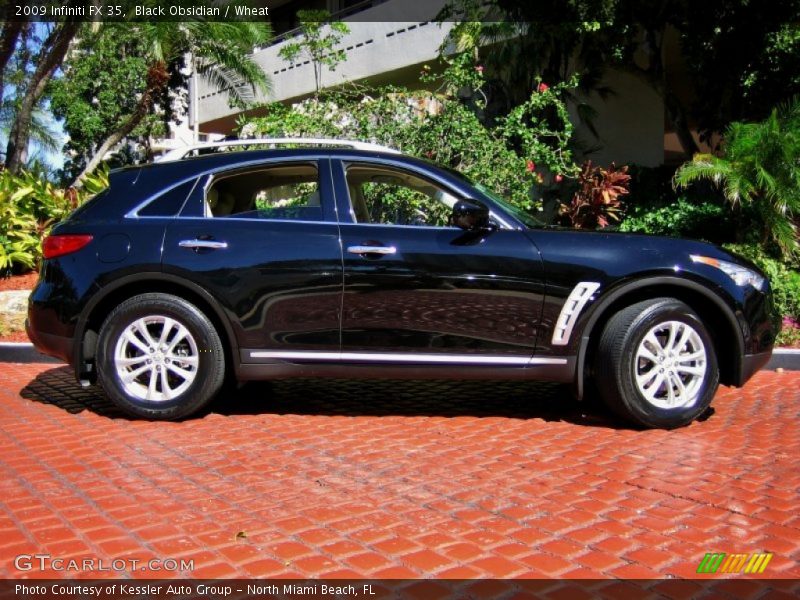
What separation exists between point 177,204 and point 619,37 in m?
7.32

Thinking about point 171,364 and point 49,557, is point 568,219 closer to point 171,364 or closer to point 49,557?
point 171,364

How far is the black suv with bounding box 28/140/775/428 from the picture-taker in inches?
198

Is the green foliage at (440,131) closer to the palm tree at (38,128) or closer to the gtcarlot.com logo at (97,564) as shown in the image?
the gtcarlot.com logo at (97,564)

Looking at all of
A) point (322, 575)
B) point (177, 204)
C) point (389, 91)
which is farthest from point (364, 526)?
point (389, 91)

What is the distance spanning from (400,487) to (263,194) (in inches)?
103

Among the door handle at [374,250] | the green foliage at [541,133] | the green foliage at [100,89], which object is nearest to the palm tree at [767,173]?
the green foliage at [541,133]

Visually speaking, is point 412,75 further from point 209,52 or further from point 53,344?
point 53,344

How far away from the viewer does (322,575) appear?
9.76 feet

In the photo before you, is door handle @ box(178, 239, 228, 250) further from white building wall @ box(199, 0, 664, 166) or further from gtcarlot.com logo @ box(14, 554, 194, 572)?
white building wall @ box(199, 0, 664, 166)

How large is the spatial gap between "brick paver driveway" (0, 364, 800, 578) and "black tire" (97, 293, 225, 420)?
182 mm

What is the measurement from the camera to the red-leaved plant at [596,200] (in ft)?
33.2

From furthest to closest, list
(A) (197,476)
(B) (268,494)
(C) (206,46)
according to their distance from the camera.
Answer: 1. (C) (206,46)
2. (A) (197,476)
3. (B) (268,494)

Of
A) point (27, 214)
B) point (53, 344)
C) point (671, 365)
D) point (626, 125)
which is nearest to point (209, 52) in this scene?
point (27, 214)

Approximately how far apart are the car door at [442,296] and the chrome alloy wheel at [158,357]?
1033mm
